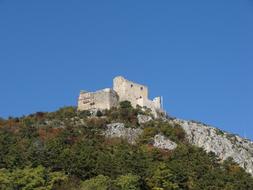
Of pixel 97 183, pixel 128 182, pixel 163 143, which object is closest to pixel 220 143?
pixel 163 143

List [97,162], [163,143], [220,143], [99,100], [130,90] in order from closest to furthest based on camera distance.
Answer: [97,162] < [163,143] < [220,143] < [99,100] < [130,90]

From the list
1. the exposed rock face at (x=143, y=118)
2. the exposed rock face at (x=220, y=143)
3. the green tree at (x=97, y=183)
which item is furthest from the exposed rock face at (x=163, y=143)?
the green tree at (x=97, y=183)

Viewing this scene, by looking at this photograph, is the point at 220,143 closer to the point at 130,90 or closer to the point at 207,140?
the point at 207,140

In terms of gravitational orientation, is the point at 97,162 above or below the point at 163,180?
above

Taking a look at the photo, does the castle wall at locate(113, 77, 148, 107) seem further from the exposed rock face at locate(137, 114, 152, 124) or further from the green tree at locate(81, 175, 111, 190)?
the green tree at locate(81, 175, 111, 190)

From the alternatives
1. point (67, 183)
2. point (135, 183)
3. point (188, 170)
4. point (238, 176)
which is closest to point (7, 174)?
point (67, 183)

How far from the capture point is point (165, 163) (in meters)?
86.1

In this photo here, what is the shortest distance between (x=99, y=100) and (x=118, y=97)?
253 cm

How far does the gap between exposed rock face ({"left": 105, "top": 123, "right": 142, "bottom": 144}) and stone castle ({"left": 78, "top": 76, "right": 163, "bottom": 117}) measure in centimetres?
553

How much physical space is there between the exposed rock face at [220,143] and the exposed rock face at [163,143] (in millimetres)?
4132

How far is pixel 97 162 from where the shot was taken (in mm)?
84312

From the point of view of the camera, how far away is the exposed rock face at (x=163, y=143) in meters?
95.4

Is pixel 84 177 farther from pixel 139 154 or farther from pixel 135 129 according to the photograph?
pixel 135 129

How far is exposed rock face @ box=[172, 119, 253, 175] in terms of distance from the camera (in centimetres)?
9725
